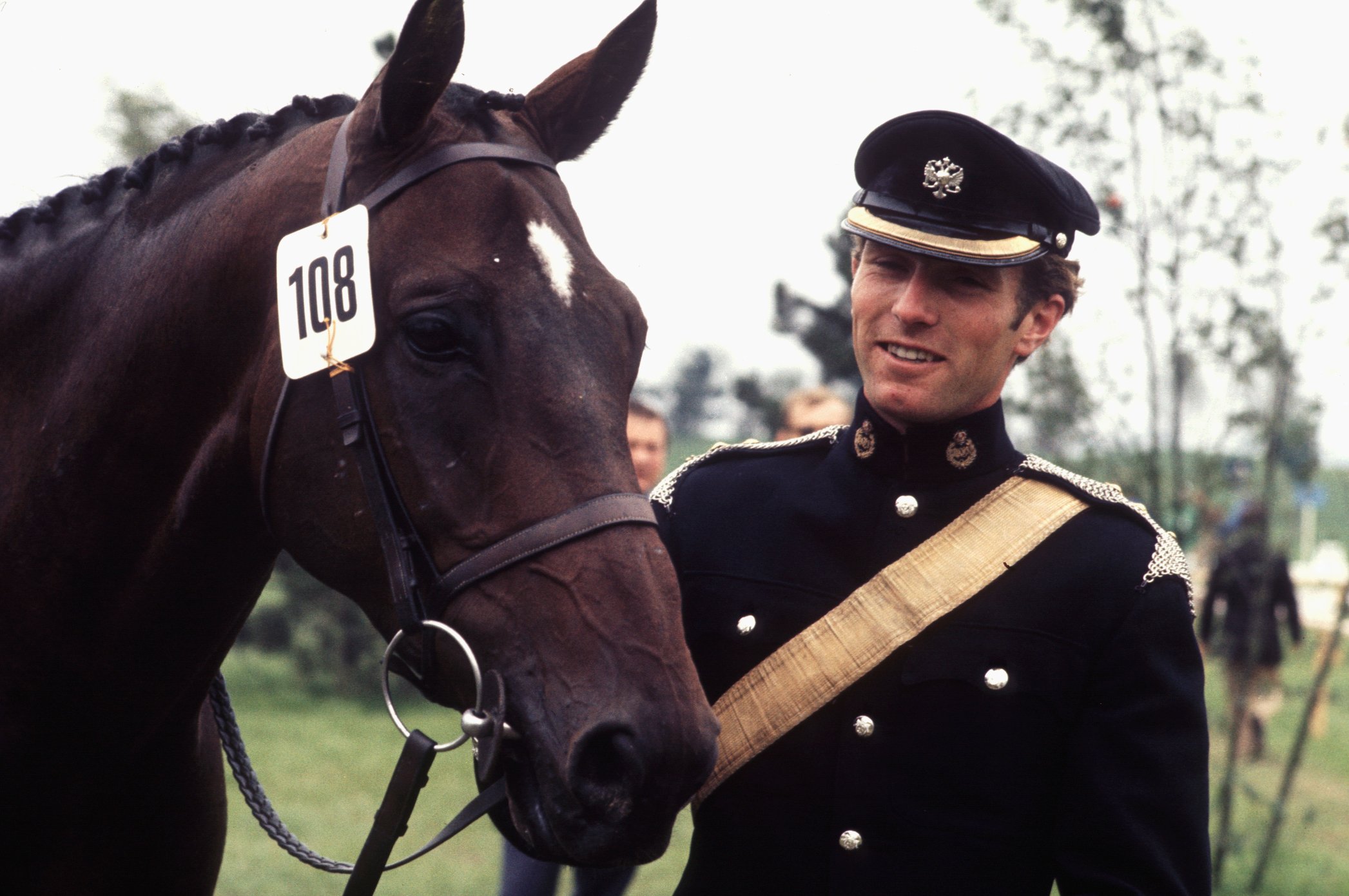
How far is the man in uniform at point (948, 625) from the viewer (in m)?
2.20

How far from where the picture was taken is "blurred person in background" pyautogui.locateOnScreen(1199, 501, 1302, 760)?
6.98 m

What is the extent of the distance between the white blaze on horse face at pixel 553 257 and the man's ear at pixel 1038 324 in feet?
2.85

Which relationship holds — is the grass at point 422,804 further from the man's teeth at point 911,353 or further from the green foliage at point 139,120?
the man's teeth at point 911,353

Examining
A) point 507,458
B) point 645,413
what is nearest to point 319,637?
point 645,413

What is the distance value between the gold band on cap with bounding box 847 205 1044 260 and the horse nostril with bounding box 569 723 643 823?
106cm

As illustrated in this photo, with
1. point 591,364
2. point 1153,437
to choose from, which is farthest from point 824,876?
point 1153,437

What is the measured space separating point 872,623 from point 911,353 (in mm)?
499

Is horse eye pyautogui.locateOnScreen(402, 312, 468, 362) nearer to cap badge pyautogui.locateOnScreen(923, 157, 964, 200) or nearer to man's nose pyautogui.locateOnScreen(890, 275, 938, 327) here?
man's nose pyautogui.locateOnScreen(890, 275, 938, 327)

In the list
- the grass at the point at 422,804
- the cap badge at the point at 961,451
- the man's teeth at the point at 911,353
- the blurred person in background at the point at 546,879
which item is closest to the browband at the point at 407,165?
the man's teeth at the point at 911,353

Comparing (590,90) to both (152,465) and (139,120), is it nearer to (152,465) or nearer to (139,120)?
(152,465)

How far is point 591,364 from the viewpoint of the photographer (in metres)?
2.08

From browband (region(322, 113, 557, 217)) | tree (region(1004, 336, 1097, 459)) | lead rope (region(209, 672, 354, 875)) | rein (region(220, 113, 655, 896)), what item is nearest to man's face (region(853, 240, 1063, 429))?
rein (region(220, 113, 655, 896))

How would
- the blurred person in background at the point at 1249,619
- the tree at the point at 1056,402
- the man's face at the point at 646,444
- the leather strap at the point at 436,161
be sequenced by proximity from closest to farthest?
1. the leather strap at the point at 436,161
2. the man's face at the point at 646,444
3. the tree at the point at 1056,402
4. the blurred person in background at the point at 1249,619

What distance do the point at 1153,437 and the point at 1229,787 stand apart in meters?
1.91
